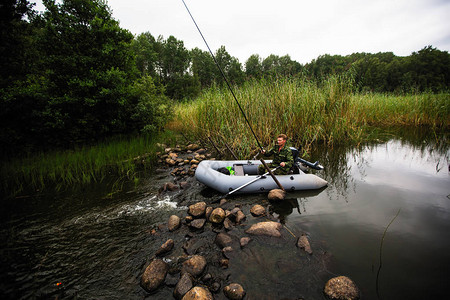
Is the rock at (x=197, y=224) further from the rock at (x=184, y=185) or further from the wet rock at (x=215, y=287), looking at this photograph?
the rock at (x=184, y=185)

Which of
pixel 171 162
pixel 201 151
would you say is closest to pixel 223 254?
pixel 171 162

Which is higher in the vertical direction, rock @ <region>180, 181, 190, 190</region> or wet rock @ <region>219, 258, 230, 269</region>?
rock @ <region>180, 181, 190, 190</region>

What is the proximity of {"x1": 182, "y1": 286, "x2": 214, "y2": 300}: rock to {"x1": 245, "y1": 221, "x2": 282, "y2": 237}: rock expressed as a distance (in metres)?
1.15

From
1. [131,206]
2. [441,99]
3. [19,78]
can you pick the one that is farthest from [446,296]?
[441,99]

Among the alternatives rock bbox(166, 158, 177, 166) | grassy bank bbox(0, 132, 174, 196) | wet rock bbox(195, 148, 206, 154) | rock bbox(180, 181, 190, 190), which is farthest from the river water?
wet rock bbox(195, 148, 206, 154)

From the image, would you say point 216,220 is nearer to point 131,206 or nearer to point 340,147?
point 131,206

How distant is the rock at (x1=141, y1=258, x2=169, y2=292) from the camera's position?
6.21ft

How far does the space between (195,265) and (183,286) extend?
0.94 feet

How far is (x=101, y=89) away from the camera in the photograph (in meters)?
5.98

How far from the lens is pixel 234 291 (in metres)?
1.81

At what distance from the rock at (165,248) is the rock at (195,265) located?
0.38 metres

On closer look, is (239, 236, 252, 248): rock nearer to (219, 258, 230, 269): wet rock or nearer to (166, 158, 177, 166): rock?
(219, 258, 230, 269): wet rock

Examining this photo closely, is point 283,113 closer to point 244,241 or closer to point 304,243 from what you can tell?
point 304,243

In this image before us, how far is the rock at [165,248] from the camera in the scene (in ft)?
7.73
